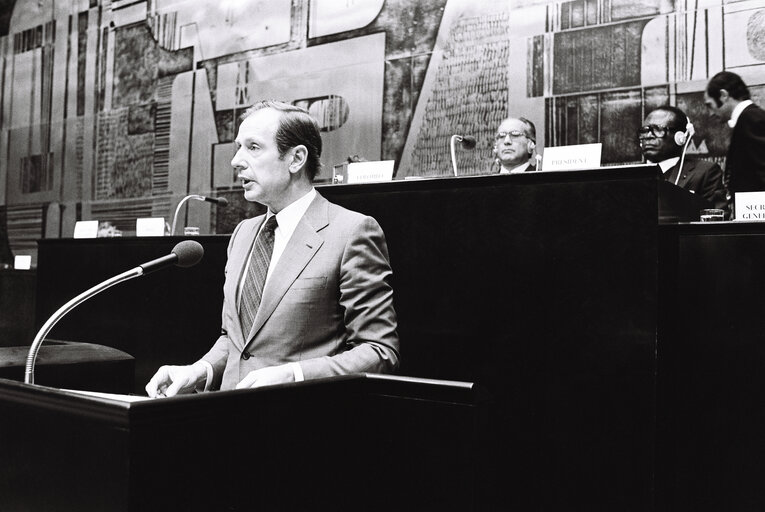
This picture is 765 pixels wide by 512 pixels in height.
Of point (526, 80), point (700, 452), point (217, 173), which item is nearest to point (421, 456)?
point (700, 452)

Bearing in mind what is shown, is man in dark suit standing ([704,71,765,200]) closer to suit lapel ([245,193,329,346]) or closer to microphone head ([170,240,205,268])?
suit lapel ([245,193,329,346])

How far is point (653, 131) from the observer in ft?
13.7

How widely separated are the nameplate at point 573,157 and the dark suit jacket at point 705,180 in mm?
1422

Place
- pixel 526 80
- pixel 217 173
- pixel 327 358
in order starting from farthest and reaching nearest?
pixel 217 173 < pixel 526 80 < pixel 327 358

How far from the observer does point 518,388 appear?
8.83ft

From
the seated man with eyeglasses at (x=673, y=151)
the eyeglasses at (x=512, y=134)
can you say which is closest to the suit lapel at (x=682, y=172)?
the seated man with eyeglasses at (x=673, y=151)

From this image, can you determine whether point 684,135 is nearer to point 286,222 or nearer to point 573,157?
point 573,157

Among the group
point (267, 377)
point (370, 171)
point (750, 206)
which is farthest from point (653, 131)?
point (267, 377)

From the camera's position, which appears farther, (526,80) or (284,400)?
(526,80)

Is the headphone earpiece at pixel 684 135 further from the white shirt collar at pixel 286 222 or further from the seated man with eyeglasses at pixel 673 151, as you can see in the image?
the white shirt collar at pixel 286 222

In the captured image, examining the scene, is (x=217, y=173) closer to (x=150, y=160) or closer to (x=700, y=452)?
(x=150, y=160)

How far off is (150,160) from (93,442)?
6670 millimetres

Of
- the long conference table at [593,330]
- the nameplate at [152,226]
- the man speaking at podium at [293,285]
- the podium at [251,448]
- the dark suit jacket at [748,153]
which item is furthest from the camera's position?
the nameplate at [152,226]

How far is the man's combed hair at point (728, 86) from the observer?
4.41 m
